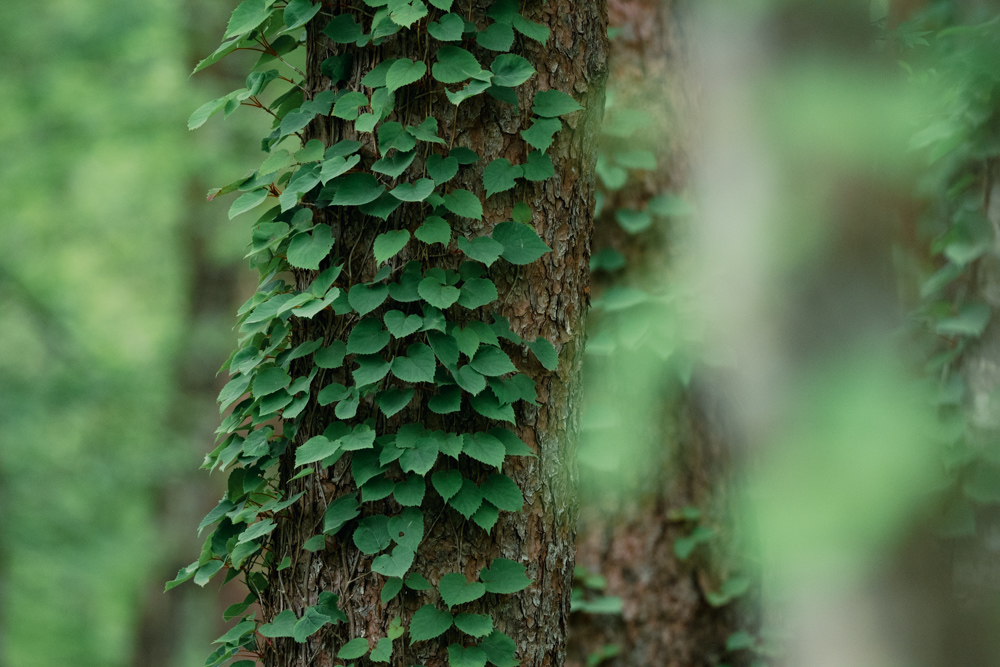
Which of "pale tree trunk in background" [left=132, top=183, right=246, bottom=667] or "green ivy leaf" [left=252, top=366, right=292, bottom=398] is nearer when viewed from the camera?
"green ivy leaf" [left=252, top=366, right=292, bottom=398]

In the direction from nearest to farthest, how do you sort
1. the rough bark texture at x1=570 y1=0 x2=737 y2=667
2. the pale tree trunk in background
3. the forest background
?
the forest background → the rough bark texture at x1=570 y1=0 x2=737 y2=667 → the pale tree trunk in background

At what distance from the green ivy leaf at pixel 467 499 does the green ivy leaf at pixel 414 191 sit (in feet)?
1.75

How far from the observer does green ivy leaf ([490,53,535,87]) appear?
1673 millimetres

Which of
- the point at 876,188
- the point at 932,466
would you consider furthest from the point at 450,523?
the point at 876,188

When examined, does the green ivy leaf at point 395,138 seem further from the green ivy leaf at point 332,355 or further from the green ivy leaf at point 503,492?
the green ivy leaf at point 503,492

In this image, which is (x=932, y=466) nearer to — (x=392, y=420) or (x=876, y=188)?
(x=876, y=188)

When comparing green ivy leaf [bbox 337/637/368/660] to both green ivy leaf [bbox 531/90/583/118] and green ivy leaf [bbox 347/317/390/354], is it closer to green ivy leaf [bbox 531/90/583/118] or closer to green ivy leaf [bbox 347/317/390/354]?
green ivy leaf [bbox 347/317/390/354]

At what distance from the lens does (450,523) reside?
5.56 ft

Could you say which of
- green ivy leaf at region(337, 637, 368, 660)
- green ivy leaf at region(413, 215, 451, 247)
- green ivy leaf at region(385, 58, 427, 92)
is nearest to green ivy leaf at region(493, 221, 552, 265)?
green ivy leaf at region(413, 215, 451, 247)

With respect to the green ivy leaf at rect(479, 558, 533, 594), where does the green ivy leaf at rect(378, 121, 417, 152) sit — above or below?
above

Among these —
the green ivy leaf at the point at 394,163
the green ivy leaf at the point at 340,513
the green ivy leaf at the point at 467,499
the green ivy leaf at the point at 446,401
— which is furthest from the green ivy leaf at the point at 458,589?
the green ivy leaf at the point at 394,163

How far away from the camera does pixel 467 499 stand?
5.43ft

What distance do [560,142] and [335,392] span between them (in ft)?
2.46

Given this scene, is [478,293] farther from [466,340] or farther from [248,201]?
[248,201]
